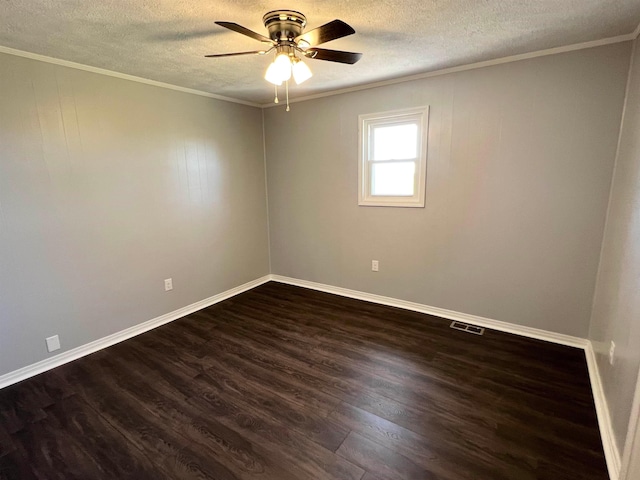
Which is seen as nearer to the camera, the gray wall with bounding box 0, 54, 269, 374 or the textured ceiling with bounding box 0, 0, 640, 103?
the textured ceiling with bounding box 0, 0, 640, 103

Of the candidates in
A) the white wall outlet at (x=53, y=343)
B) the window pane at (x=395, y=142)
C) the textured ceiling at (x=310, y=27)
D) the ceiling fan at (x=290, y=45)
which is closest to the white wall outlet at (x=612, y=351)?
the textured ceiling at (x=310, y=27)

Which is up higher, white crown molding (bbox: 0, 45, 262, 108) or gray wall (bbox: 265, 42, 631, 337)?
white crown molding (bbox: 0, 45, 262, 108)

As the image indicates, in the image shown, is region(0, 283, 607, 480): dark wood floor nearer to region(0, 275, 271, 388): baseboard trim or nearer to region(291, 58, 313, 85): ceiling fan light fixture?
region(0, 275, 271, 388): baseboard trim

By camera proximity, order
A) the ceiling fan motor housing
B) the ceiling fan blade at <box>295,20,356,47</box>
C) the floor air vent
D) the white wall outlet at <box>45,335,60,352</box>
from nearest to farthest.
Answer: the ceiling fan blade at <box>295,20,356,47</box> < the ceiling fan motor housing < the white wall outlet at <box>45,335,60,352</box> < the floor air vent

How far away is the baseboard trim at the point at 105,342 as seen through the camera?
2324mm

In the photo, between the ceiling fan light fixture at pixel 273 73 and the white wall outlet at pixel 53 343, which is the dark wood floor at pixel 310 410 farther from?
the ceiling fan light fixture at pixel 273 73

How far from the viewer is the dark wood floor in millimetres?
1607

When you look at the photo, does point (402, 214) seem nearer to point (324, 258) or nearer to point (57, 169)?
point (324, 258)

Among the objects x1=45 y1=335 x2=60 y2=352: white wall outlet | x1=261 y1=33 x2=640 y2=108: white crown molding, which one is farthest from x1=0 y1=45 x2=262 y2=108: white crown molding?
x1=45 y1=335 x2=60 y2=352: white wall outlet

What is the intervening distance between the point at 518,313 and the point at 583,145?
4.86 ft

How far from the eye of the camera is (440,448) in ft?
5.54

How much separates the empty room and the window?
0.10 ft

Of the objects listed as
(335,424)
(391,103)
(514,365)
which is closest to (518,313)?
(514,365)

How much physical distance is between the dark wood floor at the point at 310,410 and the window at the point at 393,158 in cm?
139
